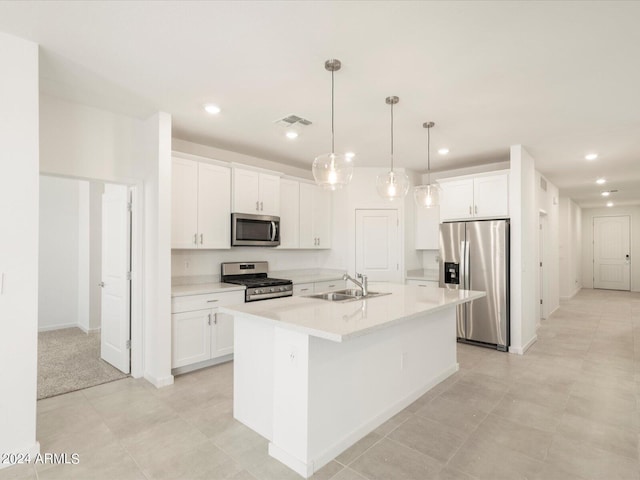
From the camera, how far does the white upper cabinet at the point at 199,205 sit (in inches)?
152

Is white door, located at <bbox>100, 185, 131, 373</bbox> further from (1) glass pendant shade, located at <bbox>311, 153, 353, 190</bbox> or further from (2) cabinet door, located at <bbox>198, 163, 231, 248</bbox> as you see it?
(1) glass pendant shade, located at <bbox>311, 153, 353, 190</bbox>

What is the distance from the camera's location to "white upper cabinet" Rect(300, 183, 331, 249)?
533 cm

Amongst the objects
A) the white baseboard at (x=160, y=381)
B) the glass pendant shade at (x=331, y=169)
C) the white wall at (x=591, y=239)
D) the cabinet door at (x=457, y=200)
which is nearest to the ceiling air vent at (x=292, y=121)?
the glass pendant shade at (x=331, y=169)

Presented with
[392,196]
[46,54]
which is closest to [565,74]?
[392,196]

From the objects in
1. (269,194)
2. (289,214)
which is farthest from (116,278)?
(289,214)

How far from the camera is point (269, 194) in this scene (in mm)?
4746

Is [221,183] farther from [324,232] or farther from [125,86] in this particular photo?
[324,232]

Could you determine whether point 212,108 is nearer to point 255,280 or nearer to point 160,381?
point 255,280

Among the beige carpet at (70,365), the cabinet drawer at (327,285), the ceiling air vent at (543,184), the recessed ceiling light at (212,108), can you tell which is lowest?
the beige carpet at (70,365)

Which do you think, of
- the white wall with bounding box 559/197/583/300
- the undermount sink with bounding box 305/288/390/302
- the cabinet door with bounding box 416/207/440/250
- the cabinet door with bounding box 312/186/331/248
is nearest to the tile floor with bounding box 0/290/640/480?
the undermount sink with bounding box 305/288/390/302

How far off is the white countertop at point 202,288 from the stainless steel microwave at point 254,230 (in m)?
0.55

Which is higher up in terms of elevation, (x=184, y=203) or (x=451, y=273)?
(x=184, y=203)

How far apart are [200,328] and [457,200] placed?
3838 mm

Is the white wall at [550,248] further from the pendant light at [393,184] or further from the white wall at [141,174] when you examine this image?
the white wall at [141,174]
